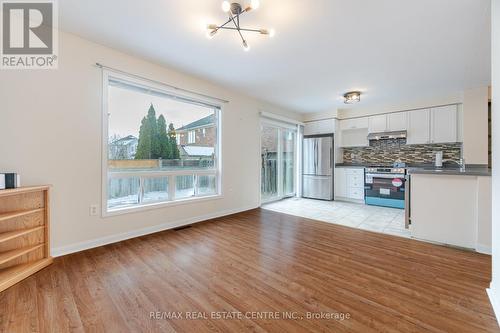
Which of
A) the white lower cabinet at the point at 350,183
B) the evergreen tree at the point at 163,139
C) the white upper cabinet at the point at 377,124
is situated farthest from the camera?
the white lower cabinet at the point at 350,183

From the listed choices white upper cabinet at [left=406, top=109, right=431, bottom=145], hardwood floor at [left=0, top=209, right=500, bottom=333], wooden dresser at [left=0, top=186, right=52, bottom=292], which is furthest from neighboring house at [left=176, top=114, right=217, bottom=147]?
white upper cabinet at [left=406, top=109, right=431, bottom=145]

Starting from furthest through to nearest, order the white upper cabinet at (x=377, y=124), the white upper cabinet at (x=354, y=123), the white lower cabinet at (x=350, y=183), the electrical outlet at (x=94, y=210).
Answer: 1. the white upper cabinet at (x=354, y=123)
2. the white lower cabinet at (x=350, y=183)
3. the white upper cabinet at (x=377, y=124)
4. the electrical outlet at (x=94, y=210)

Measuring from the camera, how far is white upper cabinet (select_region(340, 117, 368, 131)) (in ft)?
18.6

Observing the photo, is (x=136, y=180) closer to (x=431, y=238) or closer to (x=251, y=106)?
(x=251, y=106)

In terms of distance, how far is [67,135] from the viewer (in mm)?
2496

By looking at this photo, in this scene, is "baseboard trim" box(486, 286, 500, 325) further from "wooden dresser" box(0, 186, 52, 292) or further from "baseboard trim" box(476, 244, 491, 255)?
"wooden dresser" box(0, 186, 52, 292)

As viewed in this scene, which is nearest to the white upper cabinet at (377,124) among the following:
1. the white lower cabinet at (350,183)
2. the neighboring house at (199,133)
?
the white lower cabinet at (350,183)

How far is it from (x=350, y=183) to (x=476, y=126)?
8.66 ft

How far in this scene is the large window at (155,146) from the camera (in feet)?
9.67

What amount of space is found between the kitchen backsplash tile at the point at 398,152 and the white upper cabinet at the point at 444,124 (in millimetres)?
356

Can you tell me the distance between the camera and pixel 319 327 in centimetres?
143

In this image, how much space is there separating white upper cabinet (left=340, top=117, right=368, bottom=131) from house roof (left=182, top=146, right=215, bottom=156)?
392 cm

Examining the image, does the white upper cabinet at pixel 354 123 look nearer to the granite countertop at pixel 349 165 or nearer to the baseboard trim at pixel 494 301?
the granite countertop at pixel 349 165

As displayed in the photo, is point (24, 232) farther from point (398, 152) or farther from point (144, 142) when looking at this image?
point (398, 152)
